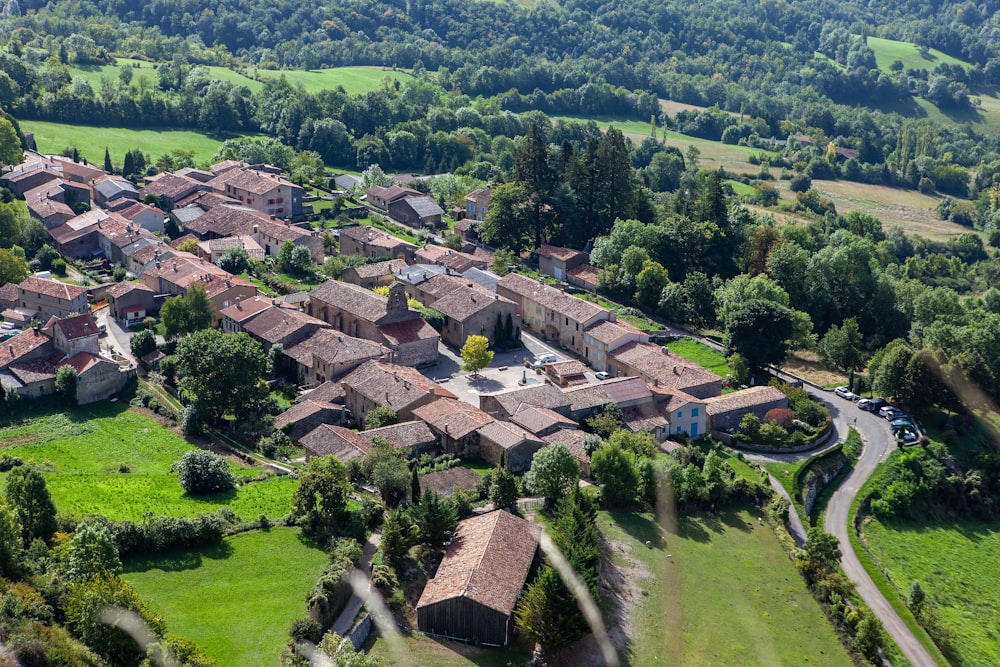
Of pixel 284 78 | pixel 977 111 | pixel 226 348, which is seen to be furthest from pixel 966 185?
pixel 226 348

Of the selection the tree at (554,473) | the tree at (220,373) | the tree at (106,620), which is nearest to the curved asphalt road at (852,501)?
the tree at (554,473)

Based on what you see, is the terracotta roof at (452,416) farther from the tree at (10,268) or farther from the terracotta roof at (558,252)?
the tree at (10,268)

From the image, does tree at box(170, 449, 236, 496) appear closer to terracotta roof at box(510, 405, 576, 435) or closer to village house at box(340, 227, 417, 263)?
terracotta roof at box(510, 405, 576, 435)

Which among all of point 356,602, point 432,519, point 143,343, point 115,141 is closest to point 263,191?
point 115,141

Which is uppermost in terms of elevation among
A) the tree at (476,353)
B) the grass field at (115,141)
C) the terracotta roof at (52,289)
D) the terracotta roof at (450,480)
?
the terracotta roof at (450,480)

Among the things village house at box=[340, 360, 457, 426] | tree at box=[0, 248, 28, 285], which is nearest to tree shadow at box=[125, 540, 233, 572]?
village house at box=[340, 360, 457, 426]

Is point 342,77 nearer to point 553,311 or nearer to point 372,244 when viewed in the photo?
point 372,244
